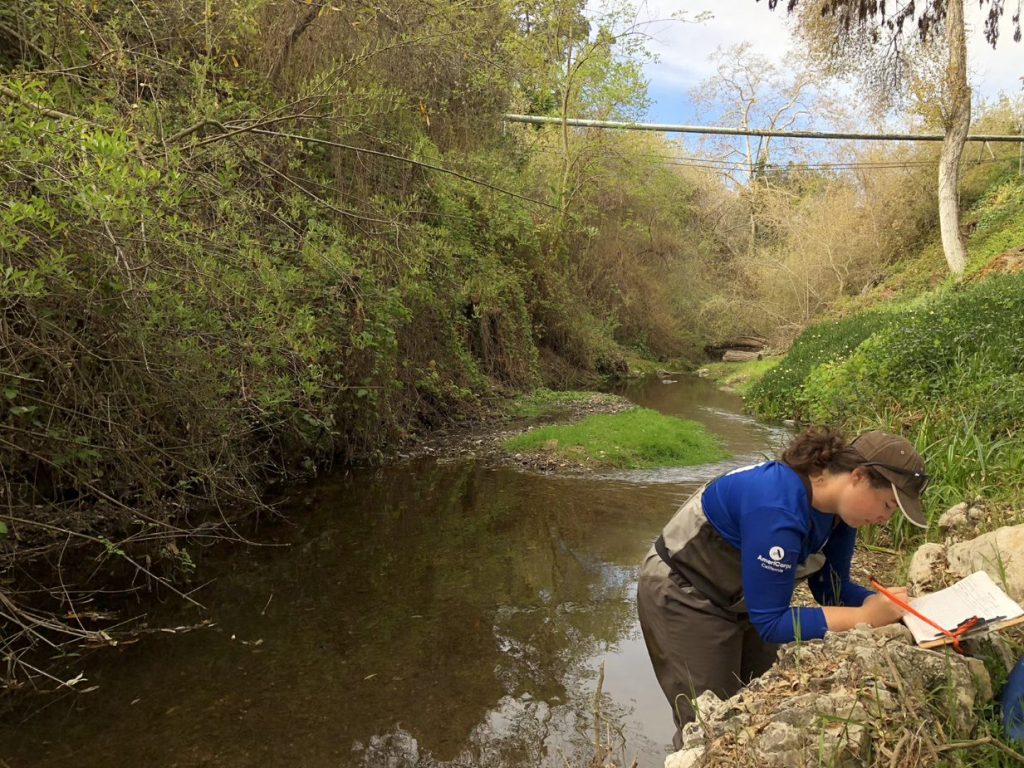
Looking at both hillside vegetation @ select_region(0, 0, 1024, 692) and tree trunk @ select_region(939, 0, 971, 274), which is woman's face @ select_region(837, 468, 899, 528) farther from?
tree trunk @ select_region(939, 0, 971, 274)

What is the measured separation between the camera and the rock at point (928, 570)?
3.91 meters

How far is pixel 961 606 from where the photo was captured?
2584 millimetres

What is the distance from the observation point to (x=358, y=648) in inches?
195

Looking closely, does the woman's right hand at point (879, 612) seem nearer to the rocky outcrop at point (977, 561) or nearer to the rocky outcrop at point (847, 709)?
the rocky outcrop at point (847, 709)

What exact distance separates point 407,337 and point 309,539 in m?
4.74

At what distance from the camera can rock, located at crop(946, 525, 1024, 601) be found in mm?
3270

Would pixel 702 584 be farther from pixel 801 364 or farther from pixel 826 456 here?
pixel 801 364

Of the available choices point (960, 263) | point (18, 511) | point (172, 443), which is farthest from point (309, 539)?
point (960, 263)

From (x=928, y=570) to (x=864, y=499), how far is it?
79.2 inches

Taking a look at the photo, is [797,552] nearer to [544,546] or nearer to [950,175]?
[544,546]

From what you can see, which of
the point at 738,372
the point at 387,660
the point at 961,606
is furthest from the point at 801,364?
the point at 961,606

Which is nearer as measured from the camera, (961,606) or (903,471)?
(903,471)

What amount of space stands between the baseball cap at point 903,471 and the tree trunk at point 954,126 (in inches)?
690

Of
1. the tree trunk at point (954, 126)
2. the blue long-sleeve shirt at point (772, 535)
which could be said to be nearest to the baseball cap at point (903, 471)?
the blue long-sleeve shirt at point (772, 535)
